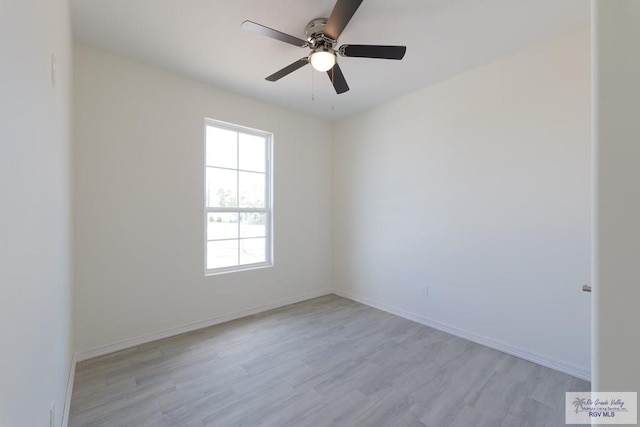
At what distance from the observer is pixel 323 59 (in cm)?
201

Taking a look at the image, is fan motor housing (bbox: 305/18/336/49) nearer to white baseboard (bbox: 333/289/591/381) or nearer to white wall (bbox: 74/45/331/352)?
white wall (bbox: 74/45/331/352)

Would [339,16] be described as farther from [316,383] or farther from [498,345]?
[498,345]

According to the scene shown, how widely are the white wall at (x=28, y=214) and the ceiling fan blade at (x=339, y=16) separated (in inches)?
55.8

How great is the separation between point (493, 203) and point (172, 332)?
143 inches

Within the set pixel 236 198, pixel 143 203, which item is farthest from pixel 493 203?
pixel 143 203

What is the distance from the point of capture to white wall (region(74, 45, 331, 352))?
239 cm

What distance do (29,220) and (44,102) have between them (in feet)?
1.90

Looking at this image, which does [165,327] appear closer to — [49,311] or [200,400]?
[200,400]

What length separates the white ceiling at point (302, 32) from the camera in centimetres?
194

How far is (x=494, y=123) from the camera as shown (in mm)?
2627

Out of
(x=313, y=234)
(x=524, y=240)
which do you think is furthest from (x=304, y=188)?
(x=524, y=240)

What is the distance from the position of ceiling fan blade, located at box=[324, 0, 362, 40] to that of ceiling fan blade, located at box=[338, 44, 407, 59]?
0.12 metres

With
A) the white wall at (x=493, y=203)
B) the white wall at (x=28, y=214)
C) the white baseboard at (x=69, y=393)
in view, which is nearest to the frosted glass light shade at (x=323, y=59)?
the white wall at (x=28, y=214)

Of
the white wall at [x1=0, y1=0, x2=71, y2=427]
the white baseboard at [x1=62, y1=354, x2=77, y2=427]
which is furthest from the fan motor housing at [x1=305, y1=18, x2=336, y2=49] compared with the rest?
the white baseboard at [x1=62, y1=354, x2=77, y2=427]
